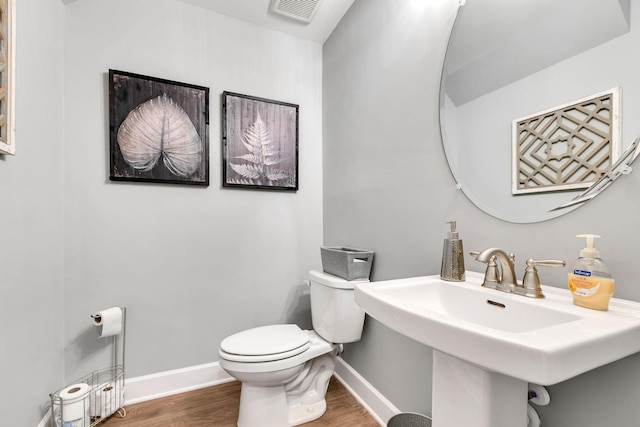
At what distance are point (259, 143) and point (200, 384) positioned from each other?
5.16 ft

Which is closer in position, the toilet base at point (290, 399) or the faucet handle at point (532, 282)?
the faucet handle at point (532, 282)

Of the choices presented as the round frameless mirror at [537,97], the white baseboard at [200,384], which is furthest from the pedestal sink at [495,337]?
the white baseboard at [200,384]

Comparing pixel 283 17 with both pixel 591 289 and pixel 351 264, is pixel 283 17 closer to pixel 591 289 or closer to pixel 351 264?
pixel 351 264

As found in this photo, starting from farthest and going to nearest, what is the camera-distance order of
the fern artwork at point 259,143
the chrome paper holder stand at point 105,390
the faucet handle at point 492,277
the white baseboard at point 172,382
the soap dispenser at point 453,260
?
1. the fern artwork at point 259,143
2. the white baseboard at point 172,382
3. the chrome paper holder stand at point 105,390
4. the soap dispenser at point 453,260
5. the faucet handle at point 492,277

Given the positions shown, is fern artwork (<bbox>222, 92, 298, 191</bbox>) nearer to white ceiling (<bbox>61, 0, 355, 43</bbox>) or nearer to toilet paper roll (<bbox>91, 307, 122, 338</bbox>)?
white ceiling (<bbox>61, 0, 355, 43</bbox>)

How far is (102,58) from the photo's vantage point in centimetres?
157

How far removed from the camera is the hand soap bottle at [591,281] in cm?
65

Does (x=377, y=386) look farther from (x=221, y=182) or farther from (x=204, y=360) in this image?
(x=221, y=182)

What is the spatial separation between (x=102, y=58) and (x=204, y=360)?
1.85 meters

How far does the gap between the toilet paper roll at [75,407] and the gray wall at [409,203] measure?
137 cm

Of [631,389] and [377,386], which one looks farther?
[377,386]

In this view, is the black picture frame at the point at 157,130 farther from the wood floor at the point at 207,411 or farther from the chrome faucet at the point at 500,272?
the chrome faucet at the point at 500,272

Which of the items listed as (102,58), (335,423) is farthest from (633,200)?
(102,58)

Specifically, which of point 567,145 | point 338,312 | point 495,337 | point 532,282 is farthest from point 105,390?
point 567,145
